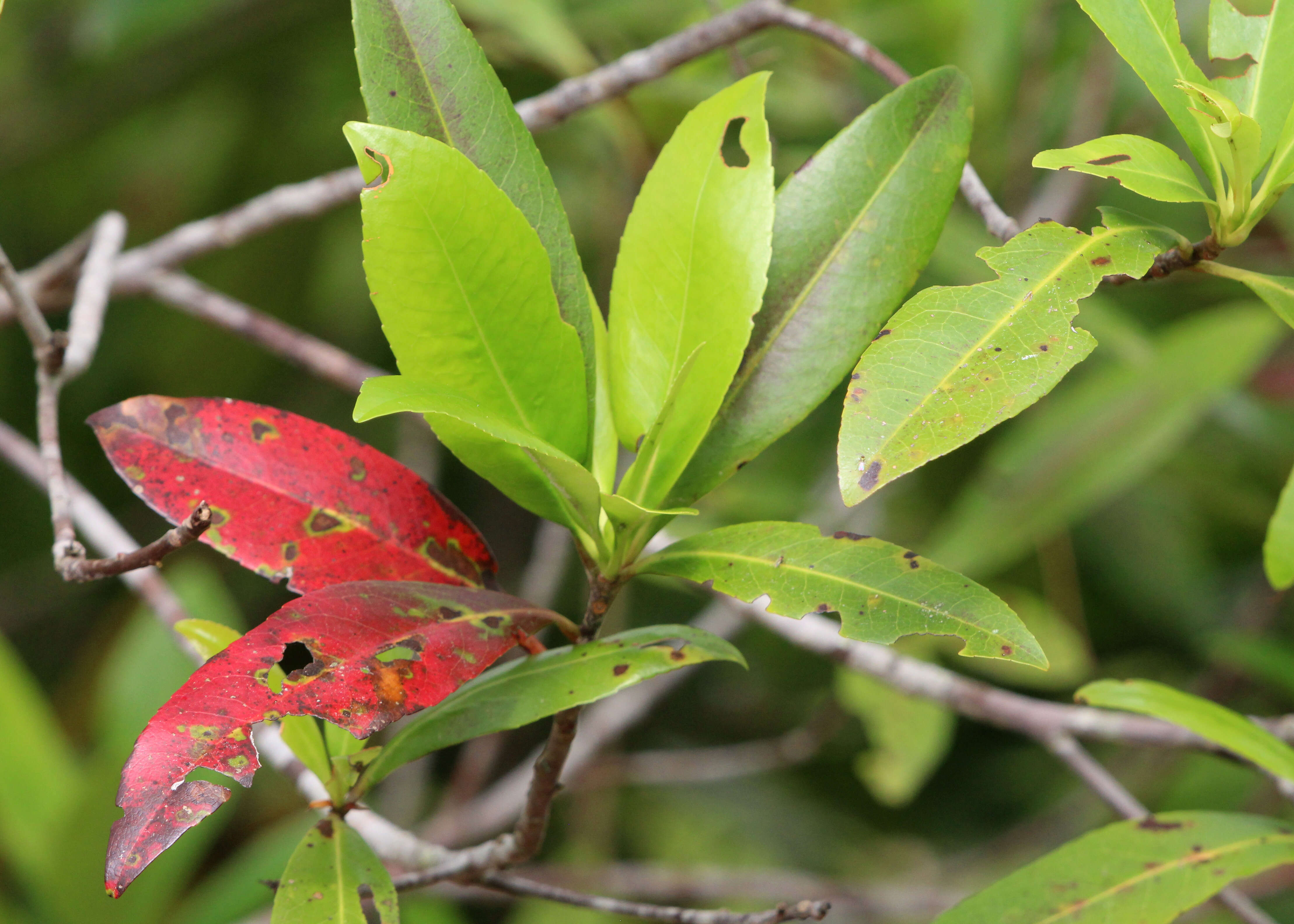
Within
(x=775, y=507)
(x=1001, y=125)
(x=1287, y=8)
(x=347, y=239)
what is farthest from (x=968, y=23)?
(x=347, y=239)

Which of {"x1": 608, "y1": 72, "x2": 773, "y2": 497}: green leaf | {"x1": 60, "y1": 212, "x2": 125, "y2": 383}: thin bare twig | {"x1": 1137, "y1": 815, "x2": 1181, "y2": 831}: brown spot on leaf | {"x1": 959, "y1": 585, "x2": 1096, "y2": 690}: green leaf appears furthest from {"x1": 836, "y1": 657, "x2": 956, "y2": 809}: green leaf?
{"x1": 60, "y1": 212, "x2": 125, "y2": 383}: thin bare twig

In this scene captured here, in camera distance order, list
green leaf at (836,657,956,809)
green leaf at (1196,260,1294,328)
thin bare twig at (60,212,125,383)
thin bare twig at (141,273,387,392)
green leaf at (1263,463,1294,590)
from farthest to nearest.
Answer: green leaf at (836,657,956,809)
thin bare twig at (141,273,387,392)
thin bare twig at (60,212,125,383)
green leaf at (1263,463,1294,590)
green leaf at (1196,260,1294,328)

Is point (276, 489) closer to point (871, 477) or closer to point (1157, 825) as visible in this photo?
point (871, 477)

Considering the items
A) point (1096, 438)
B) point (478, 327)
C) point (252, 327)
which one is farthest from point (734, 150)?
point (478, 327)

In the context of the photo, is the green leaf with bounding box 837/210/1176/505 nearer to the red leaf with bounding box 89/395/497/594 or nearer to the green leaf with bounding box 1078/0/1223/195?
the green leaf with bounding box 1078/0/1223/195

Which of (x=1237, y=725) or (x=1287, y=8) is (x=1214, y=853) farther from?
(x=1287, y=8)
